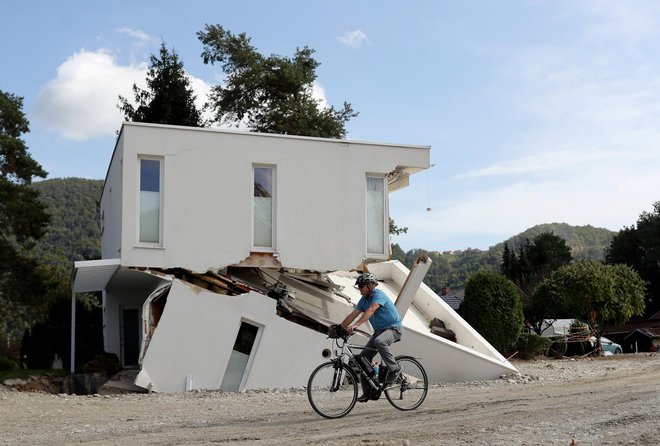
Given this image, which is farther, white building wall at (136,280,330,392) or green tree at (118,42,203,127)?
green tree at (118,42,203,127)

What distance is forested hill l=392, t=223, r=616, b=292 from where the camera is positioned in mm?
113938

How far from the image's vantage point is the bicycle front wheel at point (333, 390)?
35.0 feet

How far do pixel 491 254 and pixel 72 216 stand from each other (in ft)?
225

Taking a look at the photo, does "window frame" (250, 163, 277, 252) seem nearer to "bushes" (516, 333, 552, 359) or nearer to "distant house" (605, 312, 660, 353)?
"bushes" (516, 333, 552, 359)

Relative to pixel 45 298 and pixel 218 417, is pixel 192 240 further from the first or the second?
pixel 45 298

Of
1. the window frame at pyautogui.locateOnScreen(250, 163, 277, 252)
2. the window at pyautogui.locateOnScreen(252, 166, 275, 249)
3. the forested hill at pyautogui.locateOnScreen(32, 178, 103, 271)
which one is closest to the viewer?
the window frame at pyautogui.locateOnScreen(250, 163, 277, 252)

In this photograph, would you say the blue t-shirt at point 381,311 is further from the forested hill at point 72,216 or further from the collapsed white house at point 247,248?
the forested hill at point 72,216

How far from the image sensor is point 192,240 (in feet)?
61.7

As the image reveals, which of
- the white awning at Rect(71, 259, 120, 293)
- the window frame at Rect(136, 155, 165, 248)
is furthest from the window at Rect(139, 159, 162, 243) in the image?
the white awning at Rect(71, 259, 120, 293)

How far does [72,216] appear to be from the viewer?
8106 centimetres

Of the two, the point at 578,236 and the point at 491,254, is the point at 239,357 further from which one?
the point at 578,236

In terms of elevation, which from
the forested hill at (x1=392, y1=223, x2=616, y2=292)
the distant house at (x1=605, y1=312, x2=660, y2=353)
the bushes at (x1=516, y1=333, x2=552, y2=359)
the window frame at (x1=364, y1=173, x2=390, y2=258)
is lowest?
the distant house at (x1=605, y1=312, x2=660, y2=353)

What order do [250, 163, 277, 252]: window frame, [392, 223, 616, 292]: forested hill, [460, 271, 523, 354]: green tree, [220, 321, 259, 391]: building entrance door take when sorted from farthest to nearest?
1. [392, 223, 616, 292]: forested hill
2. [460, 271, 523, 354]: green tree
3. [250, 163, 277, 252]: window frame
4. [220, 321, 259, 391]: building entrance door

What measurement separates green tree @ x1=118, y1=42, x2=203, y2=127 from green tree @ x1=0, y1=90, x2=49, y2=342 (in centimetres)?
781
